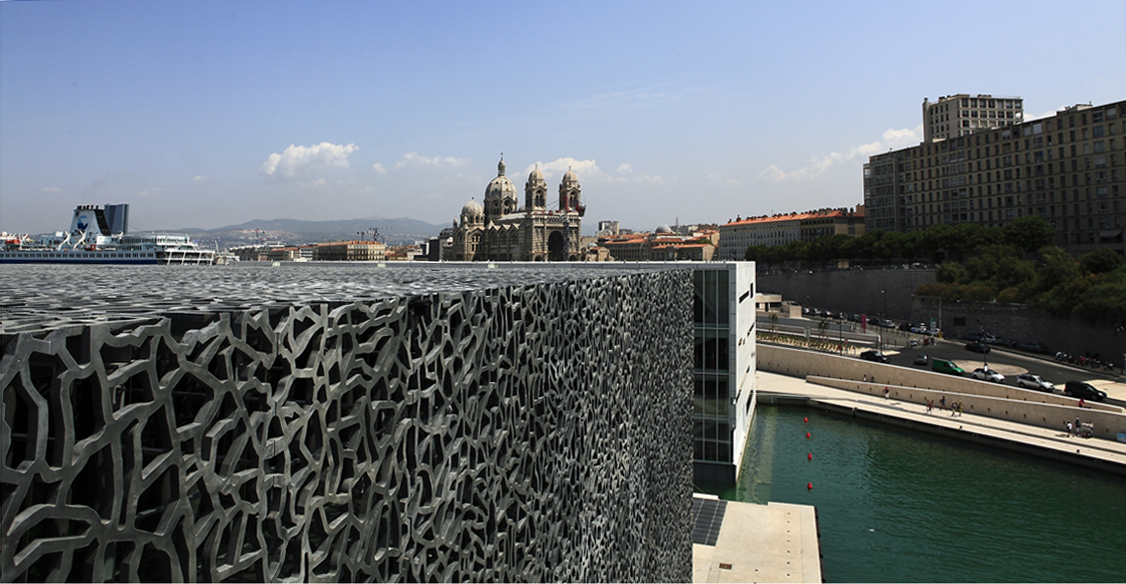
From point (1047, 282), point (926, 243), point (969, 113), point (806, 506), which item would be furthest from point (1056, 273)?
point (969, 113)

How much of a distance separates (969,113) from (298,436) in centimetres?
12246

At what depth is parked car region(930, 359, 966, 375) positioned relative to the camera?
40.4 meters

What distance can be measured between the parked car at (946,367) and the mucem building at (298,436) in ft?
124

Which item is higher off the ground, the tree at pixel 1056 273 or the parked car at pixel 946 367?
the tree at pixel 1056 273

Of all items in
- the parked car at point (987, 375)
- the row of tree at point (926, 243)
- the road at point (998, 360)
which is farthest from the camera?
the row of tree at point (926, 243)

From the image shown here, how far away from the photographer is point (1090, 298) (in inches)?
1741

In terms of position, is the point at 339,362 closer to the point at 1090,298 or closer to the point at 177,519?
the point at 177,519

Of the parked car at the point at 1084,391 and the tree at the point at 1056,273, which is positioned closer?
the parked car at the point at 1084,391

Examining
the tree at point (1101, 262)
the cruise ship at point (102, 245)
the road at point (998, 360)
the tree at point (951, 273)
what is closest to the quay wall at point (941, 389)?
the road at point (998, 360)

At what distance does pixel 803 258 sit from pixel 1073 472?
64.5m

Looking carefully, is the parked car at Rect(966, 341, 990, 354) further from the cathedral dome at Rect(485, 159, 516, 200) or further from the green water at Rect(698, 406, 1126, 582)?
the cathedral dome at Rect(485, 159, 516, 200)

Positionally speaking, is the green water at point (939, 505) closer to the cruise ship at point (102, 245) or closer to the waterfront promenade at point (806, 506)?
the waterfront promenade at point (806, 506)

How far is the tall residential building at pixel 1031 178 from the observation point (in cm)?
6569

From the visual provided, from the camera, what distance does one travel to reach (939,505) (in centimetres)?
2512
